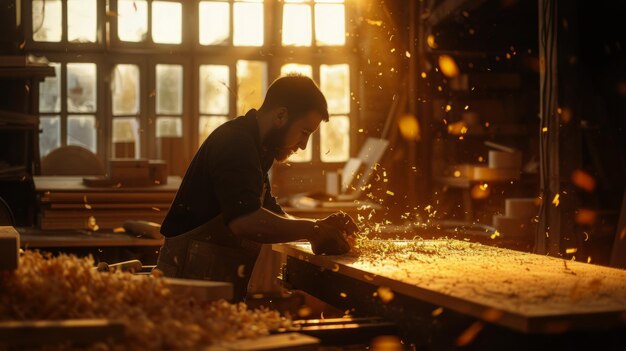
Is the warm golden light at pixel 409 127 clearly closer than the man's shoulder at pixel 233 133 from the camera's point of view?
No

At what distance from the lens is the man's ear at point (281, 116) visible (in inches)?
152

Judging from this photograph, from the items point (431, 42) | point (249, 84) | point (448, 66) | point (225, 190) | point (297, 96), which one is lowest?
point (225, 190)

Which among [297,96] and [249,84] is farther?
[249,84]

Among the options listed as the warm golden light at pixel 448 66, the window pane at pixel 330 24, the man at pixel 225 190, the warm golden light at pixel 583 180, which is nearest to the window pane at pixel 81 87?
the window pane at pixel 330 24

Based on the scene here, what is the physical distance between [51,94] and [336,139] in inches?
134

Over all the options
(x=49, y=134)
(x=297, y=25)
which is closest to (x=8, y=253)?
(x=49, y=134)

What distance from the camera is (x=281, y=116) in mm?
3865

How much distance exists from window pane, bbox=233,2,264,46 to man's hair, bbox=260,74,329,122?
6.20 meters

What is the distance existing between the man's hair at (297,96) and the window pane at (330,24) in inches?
251

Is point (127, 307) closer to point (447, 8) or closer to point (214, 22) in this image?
point (447, 8)

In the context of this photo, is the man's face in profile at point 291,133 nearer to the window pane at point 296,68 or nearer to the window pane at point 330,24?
the window pane at point 296,68

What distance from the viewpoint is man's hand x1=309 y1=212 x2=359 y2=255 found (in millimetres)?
3627

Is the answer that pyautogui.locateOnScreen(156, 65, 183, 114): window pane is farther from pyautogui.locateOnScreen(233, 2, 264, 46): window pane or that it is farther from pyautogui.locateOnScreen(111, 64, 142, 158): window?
pyautogui.locateOnScreen(233, 2, 264, 46): window pane

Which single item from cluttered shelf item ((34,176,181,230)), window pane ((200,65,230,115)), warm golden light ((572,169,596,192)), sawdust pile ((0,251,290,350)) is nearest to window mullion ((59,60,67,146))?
window pane ((200,65,230,115))
